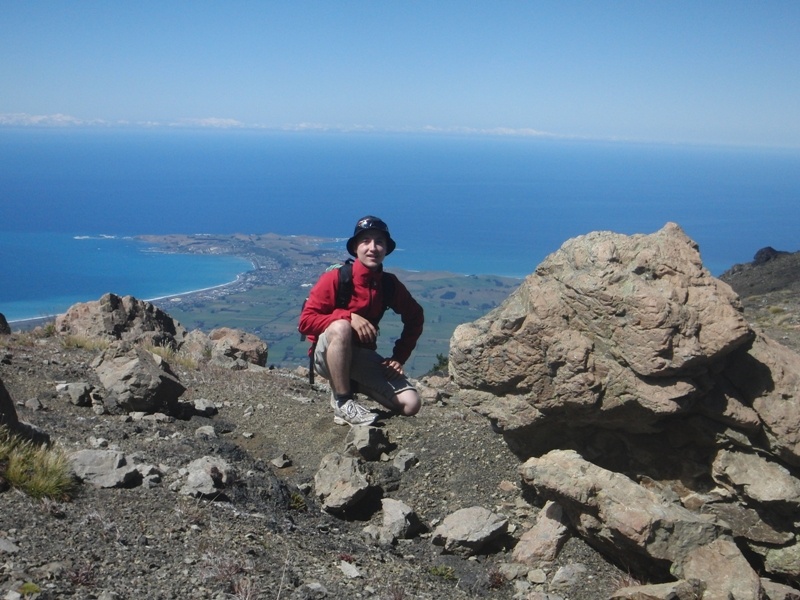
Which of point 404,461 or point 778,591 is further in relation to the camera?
point 404,461

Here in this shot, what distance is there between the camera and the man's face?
744 cm

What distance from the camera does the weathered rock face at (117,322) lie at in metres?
14.6

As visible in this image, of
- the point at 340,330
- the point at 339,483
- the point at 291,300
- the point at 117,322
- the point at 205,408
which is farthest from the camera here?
the point at 291,300

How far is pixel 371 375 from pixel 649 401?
11.0ft

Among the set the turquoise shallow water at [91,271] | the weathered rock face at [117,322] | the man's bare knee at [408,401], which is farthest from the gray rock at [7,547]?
the turquoise shallow water at [91,271]

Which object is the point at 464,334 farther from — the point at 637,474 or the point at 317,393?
the point at 317,393

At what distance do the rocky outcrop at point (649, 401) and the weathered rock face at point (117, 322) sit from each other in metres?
9.72

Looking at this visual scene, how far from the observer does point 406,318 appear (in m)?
8.05

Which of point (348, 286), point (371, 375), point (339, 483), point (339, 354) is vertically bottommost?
point (339, 483)

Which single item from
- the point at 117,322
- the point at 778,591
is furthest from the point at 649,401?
the point at 117,322

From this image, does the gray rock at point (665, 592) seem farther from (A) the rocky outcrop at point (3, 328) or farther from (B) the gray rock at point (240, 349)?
(A) the rocky outcrop at point (3, 328)

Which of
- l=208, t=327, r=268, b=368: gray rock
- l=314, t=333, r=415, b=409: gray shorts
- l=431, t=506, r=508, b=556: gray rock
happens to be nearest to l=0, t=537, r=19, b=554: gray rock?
l=431, t=506, r=508, b=556: gray rock

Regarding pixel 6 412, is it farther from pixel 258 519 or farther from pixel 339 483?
pixel 339 483

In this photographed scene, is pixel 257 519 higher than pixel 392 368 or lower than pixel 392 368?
lower
